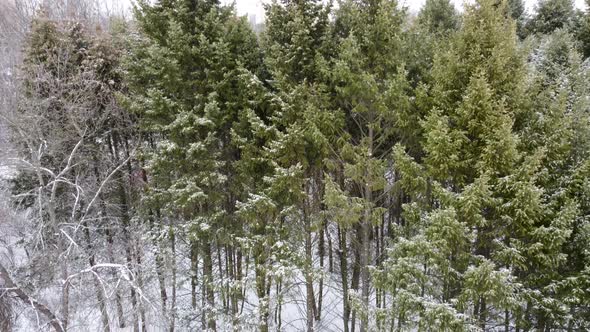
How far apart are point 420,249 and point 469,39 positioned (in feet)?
15.9

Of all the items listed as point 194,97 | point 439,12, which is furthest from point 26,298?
point 439,12

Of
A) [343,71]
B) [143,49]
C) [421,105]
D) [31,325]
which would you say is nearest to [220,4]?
[143,49]

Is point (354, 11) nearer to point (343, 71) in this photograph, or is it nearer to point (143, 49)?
point (343, 71)

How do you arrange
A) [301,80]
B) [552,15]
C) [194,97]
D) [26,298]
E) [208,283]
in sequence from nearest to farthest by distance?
1. [26,298]
2. [301,80]
3. [194,97]
4. [208,283]
5. [552,15]

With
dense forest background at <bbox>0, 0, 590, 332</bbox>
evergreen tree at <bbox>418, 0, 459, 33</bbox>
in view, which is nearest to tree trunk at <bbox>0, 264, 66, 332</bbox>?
dense forest background at <bbox>0, 0, 590, 332</bbox>

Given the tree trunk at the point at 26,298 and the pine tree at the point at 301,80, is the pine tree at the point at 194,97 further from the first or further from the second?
the tree trunk at the point at 26,298

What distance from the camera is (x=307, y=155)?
11.7m

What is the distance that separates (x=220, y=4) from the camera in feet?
39.9

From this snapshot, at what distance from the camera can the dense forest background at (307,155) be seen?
816 cm

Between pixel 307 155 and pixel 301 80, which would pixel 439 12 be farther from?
pixel 307 155

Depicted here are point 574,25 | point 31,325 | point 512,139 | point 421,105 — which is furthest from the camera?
point 574,25

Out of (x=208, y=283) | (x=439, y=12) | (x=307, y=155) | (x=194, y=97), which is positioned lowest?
(x=208, y=283)

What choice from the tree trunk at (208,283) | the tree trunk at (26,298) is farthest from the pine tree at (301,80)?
the tree trunk at (26,298)

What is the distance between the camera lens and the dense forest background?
816 cm
